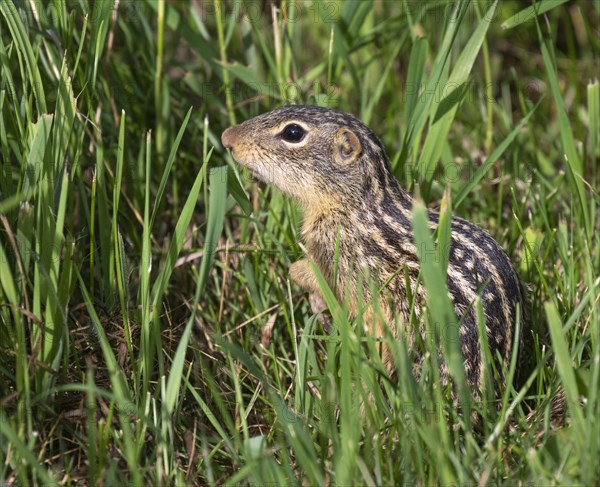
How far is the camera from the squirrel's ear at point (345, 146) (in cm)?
396

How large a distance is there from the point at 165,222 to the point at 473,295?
6.31 ft

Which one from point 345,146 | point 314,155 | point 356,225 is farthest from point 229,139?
point 356,225

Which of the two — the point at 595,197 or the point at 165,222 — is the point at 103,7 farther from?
the point at 595,197

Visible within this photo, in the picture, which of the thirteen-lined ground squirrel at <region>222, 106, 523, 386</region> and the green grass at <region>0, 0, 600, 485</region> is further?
the thirteen-lined ground squirrel at <region>222, 106, 523, 386</region>

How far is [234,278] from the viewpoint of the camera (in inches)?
174

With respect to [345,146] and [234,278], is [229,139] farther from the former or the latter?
[234,278]

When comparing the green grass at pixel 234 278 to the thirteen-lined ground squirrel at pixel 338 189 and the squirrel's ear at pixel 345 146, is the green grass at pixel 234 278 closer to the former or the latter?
the thirteen-lined ground squirrel at pixel 338 189

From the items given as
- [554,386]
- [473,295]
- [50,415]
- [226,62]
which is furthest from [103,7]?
[554,386]

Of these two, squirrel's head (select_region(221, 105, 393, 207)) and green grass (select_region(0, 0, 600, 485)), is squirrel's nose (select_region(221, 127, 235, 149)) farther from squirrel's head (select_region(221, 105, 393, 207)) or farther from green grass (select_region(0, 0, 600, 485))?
green grass (select_region(0, 0, 600, 485))

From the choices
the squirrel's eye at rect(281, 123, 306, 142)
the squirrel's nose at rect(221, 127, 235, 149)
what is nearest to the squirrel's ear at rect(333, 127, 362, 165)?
the squirrel's eye at rect(281, 123, 306, 142)

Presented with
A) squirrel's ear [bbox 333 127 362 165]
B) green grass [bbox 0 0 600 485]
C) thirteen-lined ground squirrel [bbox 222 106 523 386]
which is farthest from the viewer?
squirrel's ear [bbox 333 127 362 165]

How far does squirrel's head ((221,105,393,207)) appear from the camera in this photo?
3988 mm

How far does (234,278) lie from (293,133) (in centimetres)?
89

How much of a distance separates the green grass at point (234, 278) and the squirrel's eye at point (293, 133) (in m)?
0.42
